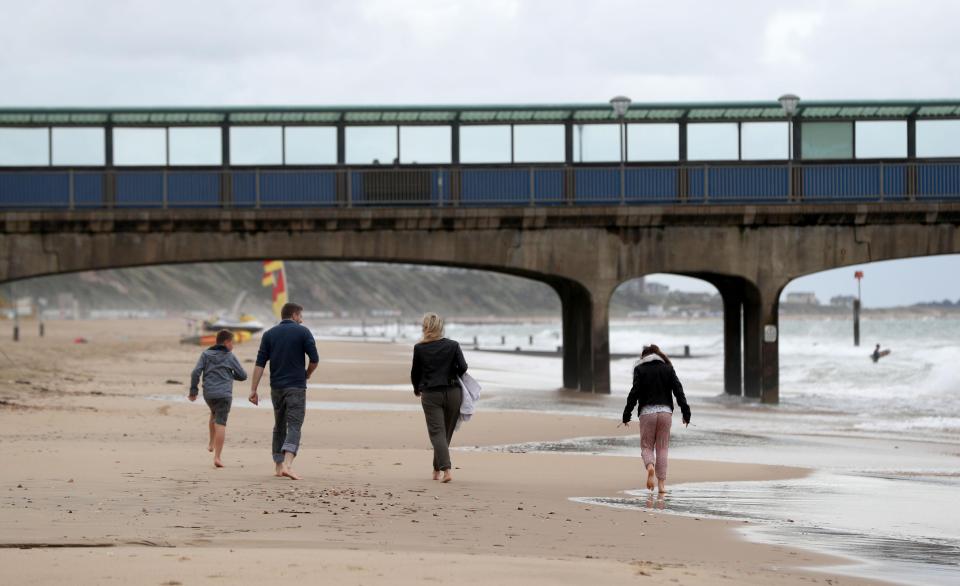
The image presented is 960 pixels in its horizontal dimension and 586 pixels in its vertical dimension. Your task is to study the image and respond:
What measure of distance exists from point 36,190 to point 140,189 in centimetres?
231

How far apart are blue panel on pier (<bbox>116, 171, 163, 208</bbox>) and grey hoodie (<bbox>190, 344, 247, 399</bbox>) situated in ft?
54.4

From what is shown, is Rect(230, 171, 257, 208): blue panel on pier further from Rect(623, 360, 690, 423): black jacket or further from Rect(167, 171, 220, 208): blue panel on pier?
Rect(623, 360, 690, 423): black jacket

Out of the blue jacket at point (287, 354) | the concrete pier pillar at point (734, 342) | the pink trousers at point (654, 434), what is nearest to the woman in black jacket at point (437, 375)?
Answer: the blue jacket at point (287, 354)

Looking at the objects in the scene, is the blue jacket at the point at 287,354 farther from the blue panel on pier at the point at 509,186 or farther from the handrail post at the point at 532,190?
the blue panel on pier at the point at 509,186

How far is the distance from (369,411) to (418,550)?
48.8 feet

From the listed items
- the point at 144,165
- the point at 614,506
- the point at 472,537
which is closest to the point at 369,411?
the point at 144,165

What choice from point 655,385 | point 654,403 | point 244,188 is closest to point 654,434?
point 654,403

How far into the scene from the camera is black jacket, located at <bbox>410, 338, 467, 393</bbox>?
40.6ft

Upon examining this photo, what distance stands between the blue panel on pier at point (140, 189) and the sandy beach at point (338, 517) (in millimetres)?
10925

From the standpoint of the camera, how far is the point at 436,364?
1241 centimetres

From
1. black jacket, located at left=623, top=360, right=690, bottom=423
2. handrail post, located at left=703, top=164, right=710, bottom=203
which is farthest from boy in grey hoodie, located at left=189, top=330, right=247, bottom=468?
handrail post, located at left=703, top=164, right=710, bottom=203

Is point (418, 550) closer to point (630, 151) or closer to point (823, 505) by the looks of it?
point (823, 505)

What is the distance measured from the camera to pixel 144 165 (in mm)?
29188

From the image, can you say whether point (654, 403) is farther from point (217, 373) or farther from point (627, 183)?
point (627, 183)
